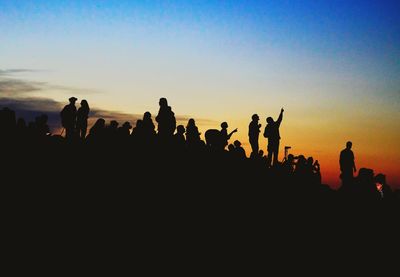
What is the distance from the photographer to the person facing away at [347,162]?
59.6 feet

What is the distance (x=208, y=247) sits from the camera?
28.9 feet

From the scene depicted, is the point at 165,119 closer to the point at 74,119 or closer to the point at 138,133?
the point at 138,133

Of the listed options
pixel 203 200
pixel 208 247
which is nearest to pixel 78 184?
pixel 203 200

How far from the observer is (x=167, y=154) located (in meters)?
15.2

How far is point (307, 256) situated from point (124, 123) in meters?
8.88

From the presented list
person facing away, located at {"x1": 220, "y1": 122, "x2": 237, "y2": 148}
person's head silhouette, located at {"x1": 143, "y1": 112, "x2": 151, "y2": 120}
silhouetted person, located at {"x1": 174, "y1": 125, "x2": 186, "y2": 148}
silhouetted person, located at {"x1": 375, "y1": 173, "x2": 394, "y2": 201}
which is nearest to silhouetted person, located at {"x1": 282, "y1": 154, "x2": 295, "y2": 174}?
person facing away, located at {"x1": 220, "y1": 122, "x2": 237, "y2": 148}

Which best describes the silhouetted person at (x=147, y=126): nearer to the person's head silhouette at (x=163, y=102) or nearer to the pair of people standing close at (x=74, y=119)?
the person's head silhouette at (x=163, y=102)

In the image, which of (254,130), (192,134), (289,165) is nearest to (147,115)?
(192,134)

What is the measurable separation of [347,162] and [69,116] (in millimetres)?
11856

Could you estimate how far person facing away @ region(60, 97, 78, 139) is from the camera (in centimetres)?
1678

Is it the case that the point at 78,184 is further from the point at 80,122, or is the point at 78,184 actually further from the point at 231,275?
the point at 80,122

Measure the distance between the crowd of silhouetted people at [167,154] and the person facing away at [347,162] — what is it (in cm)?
4

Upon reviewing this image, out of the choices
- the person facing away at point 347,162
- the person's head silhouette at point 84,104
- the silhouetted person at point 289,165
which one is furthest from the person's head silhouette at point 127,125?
the person facing away at point 347,162

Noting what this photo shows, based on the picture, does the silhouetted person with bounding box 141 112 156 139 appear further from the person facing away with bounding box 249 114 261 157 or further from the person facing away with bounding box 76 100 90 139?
the person facing away with bounding box 249 114 261 157
